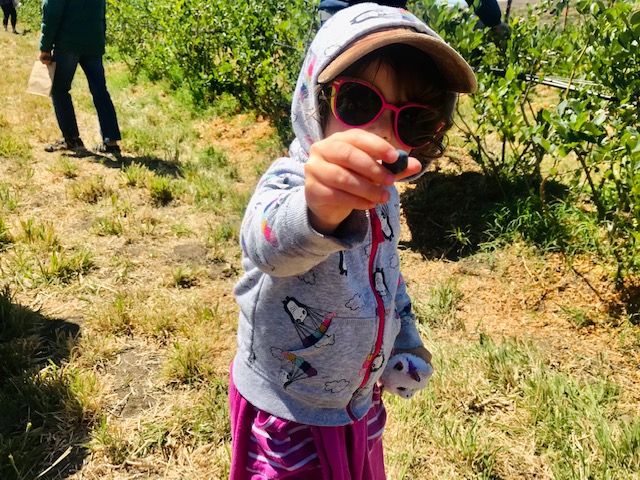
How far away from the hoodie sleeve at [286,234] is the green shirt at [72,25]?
14.5 ft

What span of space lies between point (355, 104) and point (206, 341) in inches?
71.7

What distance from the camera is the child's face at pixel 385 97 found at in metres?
0.97

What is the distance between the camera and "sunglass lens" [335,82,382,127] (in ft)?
3.14

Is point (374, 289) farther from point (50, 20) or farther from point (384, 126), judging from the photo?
point (50, 20)

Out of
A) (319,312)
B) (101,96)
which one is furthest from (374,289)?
(101,96)

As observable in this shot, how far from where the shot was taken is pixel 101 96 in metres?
4.77

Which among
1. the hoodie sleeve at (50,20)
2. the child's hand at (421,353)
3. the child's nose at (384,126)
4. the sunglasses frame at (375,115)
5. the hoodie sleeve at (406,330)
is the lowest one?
the child's hand at (421,353)

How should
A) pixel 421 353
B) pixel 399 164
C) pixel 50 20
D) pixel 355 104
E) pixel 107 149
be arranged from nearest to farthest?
pixel 399 164 → pixel 355 104 → pixel 421 353 → pixel 50 20 → pixel 107 149

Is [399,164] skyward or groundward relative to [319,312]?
skyward

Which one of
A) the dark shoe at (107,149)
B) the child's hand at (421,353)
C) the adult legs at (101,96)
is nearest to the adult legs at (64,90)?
the adult legs at (101,96)

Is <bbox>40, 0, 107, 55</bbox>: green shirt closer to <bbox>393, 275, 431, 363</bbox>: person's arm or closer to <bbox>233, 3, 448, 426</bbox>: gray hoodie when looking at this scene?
<bbox>233, 3, 448, 426</bbox>: gray hoodie

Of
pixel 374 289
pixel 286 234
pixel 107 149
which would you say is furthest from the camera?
pixel 107 149

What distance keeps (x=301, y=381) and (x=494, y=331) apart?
1.85 metres

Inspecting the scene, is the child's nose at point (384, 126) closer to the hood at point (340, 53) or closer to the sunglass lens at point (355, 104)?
the sunglass lens at point (355, 104)
